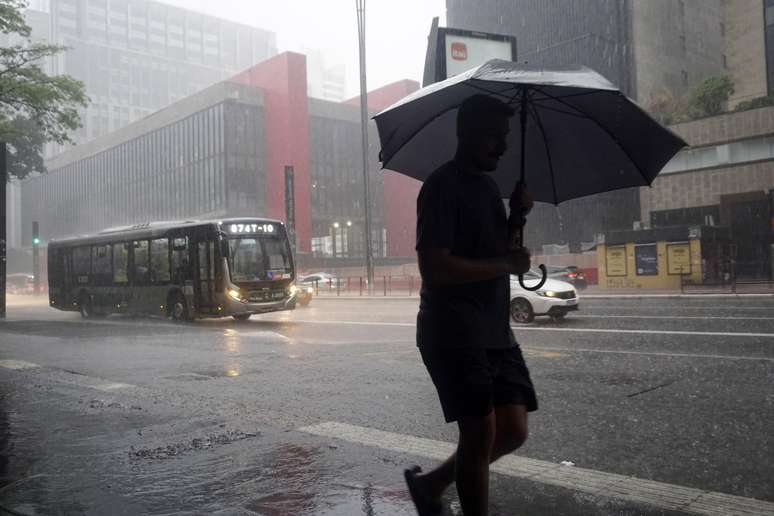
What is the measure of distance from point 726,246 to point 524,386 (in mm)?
31706

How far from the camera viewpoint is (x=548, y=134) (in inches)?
145

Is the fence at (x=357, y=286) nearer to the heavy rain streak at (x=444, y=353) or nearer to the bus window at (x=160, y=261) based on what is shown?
the heavy rain streak at (x=444, y=353)

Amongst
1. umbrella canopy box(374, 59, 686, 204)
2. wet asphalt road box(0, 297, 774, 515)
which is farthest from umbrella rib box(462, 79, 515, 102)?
wet asphalt road box(0, 297, 774, 515)

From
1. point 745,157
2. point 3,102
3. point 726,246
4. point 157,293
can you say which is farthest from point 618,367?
point 745,157

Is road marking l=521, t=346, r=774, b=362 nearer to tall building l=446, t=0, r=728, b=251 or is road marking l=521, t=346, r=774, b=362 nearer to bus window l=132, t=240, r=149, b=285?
bus window l=132, t=240, r=149, b=285

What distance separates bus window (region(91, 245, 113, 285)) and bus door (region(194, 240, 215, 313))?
17.4 feet

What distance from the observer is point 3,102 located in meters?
19.4

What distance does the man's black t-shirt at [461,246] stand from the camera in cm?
257

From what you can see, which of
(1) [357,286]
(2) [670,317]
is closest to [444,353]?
(2) [670,317]

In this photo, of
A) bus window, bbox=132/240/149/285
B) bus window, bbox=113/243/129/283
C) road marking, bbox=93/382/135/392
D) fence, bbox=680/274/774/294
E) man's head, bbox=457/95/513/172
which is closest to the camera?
man's head, bbox=457/95/513/172

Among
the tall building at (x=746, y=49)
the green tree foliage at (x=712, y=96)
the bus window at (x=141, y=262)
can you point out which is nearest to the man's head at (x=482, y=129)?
the bus window at (x=141, y=262)

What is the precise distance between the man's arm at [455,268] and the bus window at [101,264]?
2092cm

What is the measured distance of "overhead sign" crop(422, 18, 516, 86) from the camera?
1066 centimetres

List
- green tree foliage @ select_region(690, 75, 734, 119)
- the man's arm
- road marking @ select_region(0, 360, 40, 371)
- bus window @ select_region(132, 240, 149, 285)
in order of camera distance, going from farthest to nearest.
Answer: green tree foliage @ select_region(690, 75, 734, 119) < bus window @ select_region(132, 240, 149, 285) < road marking @ select_region(0, 360, 40, 371) < the man's arm
